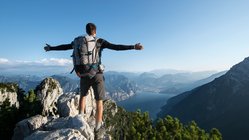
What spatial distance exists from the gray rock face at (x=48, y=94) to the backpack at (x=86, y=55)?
32.3ft

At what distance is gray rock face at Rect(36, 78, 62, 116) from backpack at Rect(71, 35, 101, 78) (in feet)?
32.3

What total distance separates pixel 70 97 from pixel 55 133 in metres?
8.90

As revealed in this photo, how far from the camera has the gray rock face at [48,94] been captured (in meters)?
21.0

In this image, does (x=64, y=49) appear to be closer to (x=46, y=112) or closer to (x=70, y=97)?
(x=70, y=97)

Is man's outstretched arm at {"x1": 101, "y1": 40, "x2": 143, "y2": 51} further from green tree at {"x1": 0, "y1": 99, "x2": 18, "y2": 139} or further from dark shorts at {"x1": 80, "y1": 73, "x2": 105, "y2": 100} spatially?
green tree at {"x1": 0, "y1": 99, "x2": 18, "y2": 139}

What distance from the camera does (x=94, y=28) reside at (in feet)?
37.5

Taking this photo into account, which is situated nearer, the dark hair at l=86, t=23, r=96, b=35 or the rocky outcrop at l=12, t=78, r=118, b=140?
the rocky outcrop at l=12, t=78, r=118, b=140

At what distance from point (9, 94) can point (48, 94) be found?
136 inches

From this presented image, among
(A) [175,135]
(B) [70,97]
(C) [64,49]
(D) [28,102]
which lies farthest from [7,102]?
(A) [175,135]

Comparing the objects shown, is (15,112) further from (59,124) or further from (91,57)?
(91,57)

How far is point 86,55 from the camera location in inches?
438

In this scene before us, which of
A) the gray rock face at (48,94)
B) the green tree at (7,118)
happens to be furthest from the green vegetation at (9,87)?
the gray rock face at (48,94)

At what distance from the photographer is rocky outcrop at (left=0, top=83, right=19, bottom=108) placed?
2150 centimetres

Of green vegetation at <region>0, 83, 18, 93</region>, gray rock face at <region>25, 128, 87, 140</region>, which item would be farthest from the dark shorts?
green vegetation at <region>0, 83, 18, 93</region>
